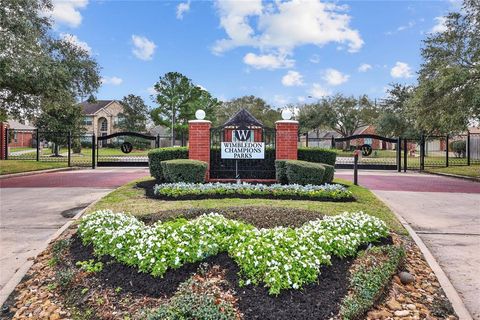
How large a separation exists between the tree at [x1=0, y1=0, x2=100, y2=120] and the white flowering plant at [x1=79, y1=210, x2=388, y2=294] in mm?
8860

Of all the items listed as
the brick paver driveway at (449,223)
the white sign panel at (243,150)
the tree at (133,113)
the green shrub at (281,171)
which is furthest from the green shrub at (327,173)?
the tree at (133,113)

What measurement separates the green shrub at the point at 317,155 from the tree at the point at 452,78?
18.6 ft

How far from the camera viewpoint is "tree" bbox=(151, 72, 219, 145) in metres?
47.8

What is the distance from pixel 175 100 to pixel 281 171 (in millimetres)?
38975

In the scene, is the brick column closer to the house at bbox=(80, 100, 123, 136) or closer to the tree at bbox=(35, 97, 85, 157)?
the tree at bbox=(35, 97, 85, 157)

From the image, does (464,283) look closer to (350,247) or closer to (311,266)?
(350,247)

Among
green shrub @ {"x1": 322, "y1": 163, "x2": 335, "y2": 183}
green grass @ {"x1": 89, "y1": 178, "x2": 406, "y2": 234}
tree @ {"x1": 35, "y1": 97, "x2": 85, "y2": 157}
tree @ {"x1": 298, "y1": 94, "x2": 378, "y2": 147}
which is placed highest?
tree @ {"x1": 298, "y1": 94, "x2": 378, "y2": 147}

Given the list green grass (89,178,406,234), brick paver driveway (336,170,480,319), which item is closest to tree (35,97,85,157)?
green grass (89,178,406,234)

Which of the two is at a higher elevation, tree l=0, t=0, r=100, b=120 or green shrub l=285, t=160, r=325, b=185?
tree l=0, t=0, r=100, b=120

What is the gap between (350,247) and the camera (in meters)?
4.31

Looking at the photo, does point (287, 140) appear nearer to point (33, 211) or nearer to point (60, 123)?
point (33, 211)

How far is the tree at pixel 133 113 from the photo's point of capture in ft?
166

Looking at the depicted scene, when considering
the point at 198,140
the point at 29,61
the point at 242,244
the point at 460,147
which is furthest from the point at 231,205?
the point at 460,147

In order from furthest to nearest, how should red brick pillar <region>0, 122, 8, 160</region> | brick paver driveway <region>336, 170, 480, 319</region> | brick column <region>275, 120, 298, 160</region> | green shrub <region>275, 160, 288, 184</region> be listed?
red brick pillar <region>0, 122, 8, 160</region>, brick column <region>275, 120, 298, 160</region>, green shrub <region>275, 160, 288, 184</region>, brick paver driveway <region>336, 170, 480, 319</region>
